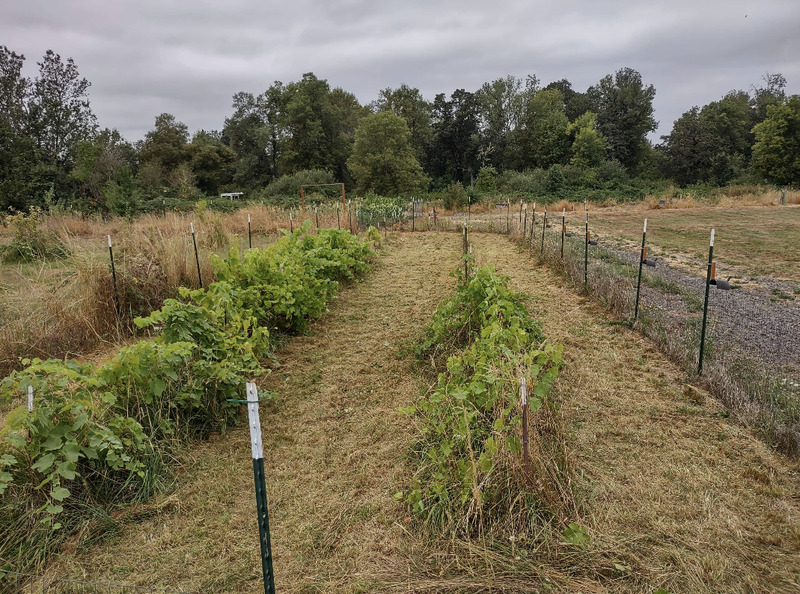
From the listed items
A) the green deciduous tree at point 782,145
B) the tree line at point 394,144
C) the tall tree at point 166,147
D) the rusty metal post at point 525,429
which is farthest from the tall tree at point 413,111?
the rusty metal post at point 525,429

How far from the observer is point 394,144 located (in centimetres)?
3272

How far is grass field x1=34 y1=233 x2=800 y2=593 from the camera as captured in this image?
8.30 feet

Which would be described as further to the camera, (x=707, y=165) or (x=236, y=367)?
(x=707, y=165)

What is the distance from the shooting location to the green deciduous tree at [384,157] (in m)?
32.3

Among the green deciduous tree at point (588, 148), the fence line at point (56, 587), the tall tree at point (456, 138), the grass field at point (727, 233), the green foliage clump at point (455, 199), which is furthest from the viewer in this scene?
the tall tree at point (456, 138)

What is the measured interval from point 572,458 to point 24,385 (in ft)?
10.9

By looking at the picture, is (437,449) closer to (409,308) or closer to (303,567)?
(303,567)

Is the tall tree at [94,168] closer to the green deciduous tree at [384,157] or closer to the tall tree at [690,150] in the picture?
the green deciduous tree at [384,157]

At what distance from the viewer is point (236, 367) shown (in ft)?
13.7

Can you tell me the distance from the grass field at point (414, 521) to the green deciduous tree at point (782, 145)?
31.0 metres

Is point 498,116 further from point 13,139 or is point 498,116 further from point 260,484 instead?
point 260,484

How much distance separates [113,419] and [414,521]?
1957 mm

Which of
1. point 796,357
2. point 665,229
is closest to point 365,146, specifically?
point 665,229

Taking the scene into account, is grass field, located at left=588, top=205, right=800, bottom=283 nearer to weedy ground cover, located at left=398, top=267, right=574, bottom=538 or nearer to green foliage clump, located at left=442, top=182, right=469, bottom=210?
green foliage clump, located at left=442, top=182, right=469, bottom=210
